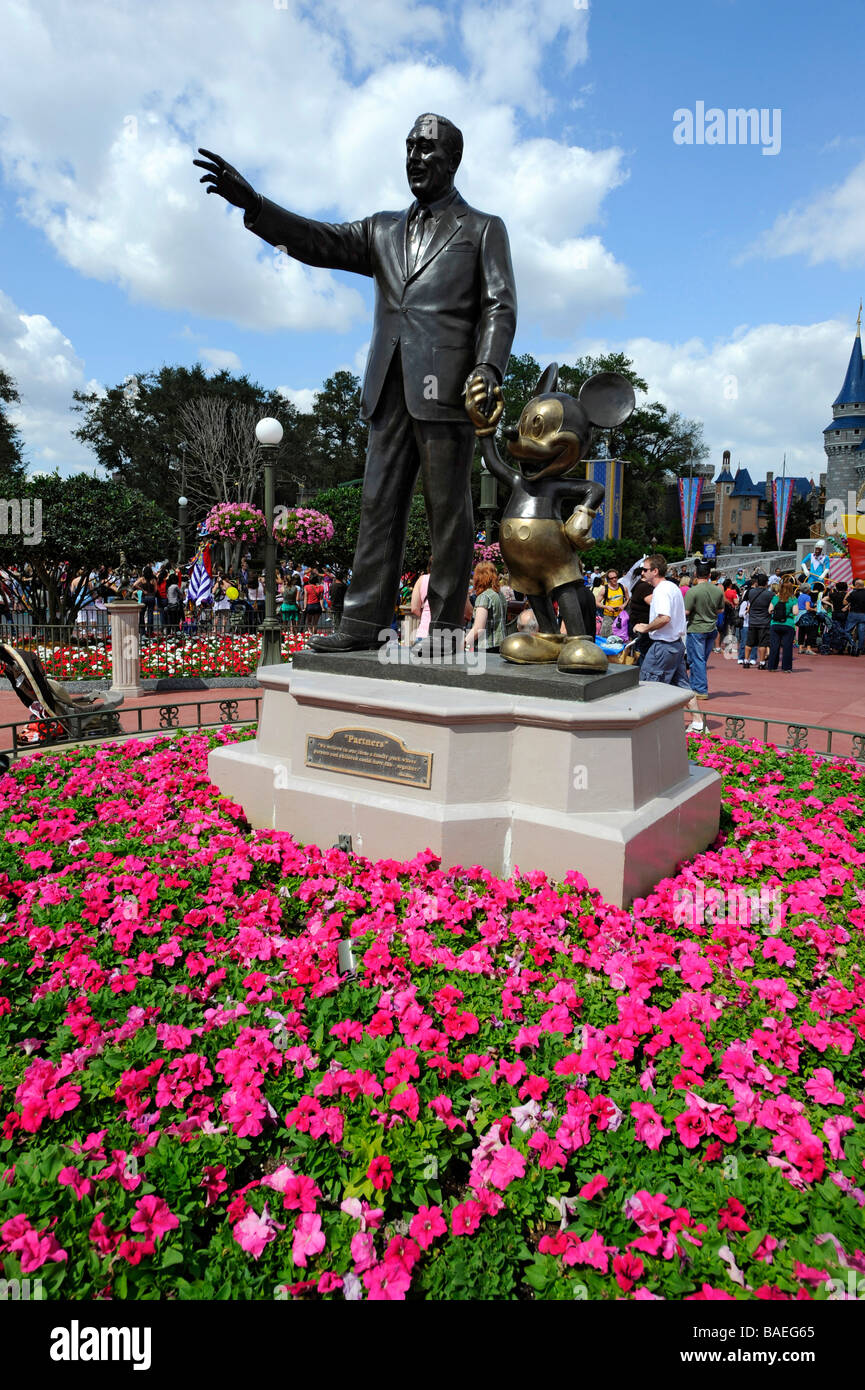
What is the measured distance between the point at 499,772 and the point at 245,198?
11.4ft

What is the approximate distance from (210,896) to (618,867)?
1794mm

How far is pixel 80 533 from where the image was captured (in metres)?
13.8

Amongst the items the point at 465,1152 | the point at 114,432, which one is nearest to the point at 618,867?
the point at 465,1152

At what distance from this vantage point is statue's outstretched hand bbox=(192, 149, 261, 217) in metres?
4.35

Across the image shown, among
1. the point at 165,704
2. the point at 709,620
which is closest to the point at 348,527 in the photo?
the point at 709,620

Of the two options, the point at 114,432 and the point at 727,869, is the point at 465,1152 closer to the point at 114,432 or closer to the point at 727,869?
the point at 727,869

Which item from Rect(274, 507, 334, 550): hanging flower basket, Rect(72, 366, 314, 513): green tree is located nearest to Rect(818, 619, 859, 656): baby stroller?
Rect(274, 507, 334, 550): hanging flower basket

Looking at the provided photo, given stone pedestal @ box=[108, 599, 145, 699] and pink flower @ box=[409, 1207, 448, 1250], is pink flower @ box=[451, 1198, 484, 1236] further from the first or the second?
stone pedestal @ box=[108, 599, 145, 699]

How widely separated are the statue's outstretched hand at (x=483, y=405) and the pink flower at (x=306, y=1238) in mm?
3483

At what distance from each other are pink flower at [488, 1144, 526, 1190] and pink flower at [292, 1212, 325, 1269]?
0.47 metres

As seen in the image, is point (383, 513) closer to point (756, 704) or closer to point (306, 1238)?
point (306, 1238)

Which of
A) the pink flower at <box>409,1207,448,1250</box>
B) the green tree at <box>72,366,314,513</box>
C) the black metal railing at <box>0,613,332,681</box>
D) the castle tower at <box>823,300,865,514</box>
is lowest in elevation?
the pink flower at <box>409,1207,448,1250</box>

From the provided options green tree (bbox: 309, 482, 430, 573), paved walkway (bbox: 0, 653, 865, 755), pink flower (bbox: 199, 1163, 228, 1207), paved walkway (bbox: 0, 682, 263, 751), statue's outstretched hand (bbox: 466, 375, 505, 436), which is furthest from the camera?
green tree (bbox: 309, 482, 430, 573)

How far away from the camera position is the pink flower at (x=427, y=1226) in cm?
198
